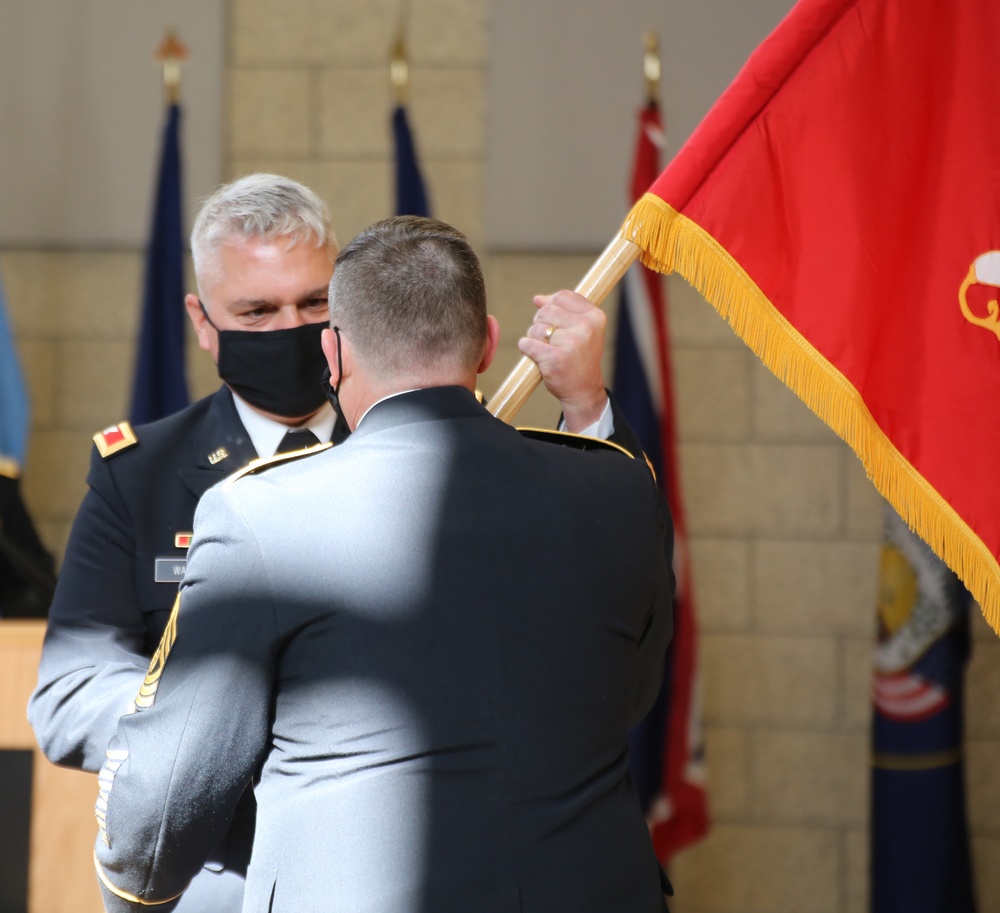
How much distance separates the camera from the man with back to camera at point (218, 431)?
59.6 inches

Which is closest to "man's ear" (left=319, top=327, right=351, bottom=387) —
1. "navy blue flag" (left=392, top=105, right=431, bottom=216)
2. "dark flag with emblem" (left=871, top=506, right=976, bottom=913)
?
"navy blue flag" (left=392, top=105, right=431, bottom=216)

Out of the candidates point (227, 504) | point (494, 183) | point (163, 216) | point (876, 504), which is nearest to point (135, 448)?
point (227, 504)

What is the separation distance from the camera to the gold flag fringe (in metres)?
1.67

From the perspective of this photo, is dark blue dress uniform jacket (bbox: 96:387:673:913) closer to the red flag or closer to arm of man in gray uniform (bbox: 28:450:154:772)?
arm of man in gray uniform (bbox: 28:450:154:772)

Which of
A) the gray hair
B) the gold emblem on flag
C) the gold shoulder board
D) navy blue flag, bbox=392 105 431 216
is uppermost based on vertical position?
navy blue flag, bbox=392 105 431 216

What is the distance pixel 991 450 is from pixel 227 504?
109 cm

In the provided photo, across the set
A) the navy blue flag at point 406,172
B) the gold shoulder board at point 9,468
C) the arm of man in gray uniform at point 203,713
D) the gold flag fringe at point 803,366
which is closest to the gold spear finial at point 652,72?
the navy blue flag at point 406,172

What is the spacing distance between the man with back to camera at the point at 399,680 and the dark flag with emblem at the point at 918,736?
2.04m

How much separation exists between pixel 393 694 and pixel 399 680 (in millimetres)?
14

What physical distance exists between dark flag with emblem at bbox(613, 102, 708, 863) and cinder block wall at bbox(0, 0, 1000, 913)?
14.3 inches

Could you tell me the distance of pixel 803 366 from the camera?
167cm

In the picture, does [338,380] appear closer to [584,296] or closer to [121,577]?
[584,296]

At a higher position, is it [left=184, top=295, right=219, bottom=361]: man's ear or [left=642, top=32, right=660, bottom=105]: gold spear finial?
[left=642, top=32, right=660, bottom=105]: gold spear finial

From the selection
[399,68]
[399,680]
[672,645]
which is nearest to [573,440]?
[399,680]
